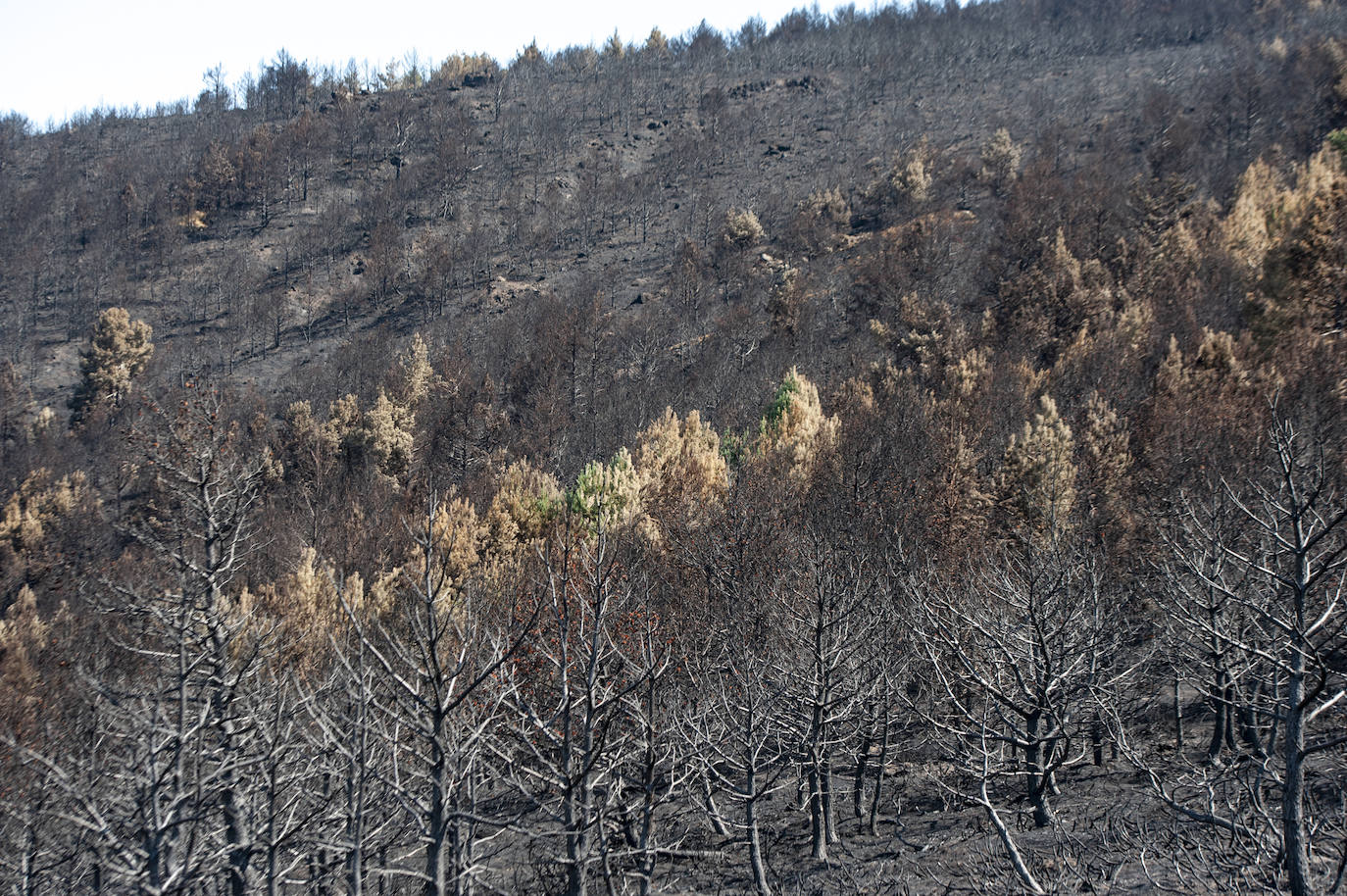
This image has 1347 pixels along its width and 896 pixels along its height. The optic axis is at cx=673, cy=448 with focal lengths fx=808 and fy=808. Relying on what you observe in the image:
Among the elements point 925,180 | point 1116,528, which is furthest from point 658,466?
point 925,180

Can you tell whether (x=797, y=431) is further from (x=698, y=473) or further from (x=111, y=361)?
(x=111, y=361)

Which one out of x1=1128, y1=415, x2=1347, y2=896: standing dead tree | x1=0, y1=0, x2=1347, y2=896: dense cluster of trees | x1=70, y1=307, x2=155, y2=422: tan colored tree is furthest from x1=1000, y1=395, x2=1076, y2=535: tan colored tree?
x1=70, y1=307, x2=155, y2=422: tan colored tree

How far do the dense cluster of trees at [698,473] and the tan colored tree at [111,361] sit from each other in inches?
12.1

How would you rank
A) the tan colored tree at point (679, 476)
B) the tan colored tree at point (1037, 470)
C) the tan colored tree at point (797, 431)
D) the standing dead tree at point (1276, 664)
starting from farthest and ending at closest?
the tan colored tree at point (797, 431), the tan colored tree at point (679, 476), the tan colored tree at point (1037, 470), the standing dead tree at point (1276, 664)

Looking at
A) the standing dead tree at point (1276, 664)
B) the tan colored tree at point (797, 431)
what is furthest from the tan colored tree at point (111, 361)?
the standing dead tree at point (1276, 664)

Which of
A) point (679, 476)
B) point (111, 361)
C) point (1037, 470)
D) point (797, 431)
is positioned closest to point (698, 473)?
point (679, 476)

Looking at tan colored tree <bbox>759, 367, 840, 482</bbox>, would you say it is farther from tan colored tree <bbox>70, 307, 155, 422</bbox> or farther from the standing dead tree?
tan colored tree <bbox>70, 307, 155, 422</bbox>

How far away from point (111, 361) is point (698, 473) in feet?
196

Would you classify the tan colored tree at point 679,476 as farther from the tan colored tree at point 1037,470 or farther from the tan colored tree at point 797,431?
the tan colored tree at point 1037,470

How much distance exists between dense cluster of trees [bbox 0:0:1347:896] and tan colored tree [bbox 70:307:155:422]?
307mm

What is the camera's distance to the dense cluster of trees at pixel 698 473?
945 centimetres

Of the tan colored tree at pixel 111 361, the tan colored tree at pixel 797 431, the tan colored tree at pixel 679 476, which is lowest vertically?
the tan colored tree at pixel 679 476

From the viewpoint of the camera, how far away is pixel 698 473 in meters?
30.0

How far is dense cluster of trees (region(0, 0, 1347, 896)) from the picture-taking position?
9445 mm
